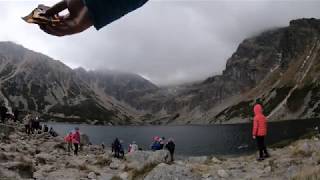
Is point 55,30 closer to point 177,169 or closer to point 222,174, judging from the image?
point 177,169

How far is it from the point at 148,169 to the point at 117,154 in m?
24.3

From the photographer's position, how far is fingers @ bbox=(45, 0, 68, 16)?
247 centimetres

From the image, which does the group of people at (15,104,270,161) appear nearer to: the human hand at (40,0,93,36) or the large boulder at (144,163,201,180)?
the large boulder at (144,163,201,180)

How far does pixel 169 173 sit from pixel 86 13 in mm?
12389

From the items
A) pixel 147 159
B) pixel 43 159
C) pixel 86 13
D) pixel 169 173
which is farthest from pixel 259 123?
pixel 86 13

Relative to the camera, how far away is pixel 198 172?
1614 centimetres

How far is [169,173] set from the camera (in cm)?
1430

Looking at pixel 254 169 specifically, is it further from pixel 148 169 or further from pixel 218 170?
pixel 148 169

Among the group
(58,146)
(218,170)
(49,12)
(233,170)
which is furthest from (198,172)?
(58,146)

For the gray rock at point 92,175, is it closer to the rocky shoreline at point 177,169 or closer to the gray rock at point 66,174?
the rocky shoreline at point 177,169

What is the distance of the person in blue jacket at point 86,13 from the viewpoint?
2.21 meters

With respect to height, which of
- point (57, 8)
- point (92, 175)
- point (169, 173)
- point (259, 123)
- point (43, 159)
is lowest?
point (92, 175)

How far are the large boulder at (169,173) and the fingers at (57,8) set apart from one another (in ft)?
38.9

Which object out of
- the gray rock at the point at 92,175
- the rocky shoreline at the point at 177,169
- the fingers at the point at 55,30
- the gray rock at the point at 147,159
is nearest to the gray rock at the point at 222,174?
the rocky shoreline at the point at 177,169
